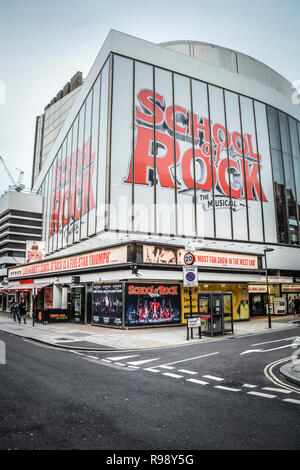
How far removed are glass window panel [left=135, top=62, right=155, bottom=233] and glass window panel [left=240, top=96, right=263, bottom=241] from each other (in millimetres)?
13498

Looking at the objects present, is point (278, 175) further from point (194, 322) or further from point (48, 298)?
point (48, 298)

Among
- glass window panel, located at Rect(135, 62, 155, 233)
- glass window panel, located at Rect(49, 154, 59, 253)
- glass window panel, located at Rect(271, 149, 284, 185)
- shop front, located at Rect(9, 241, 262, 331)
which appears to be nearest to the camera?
shop front, located at Rect(9, 241, 262, 331)

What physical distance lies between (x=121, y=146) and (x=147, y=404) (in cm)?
2638

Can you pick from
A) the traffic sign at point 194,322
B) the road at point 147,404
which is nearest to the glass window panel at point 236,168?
the traffic sign at point 194,322

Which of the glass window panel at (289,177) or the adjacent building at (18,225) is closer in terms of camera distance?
the glass window panel at (289,177)

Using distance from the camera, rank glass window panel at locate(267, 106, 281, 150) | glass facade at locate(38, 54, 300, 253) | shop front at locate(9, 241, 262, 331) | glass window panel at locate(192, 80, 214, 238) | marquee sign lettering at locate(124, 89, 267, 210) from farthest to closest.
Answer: glass window panel at locate(267, 106, 281, 150)
glass window panel at locate(192, 80, 214, 238)
marquee sign lettering at locate(124, 89, 267, 210)
glass facade at locate(38, 54, 300, 253)
shop front at locate(9, 241, 262, 331)

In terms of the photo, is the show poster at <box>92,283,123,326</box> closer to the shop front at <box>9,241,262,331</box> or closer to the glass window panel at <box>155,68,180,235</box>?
the shop front at <box>9,241,262,331</box>

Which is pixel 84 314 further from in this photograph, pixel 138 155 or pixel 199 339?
pixel 138 155

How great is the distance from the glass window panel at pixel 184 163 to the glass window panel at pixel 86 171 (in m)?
9.92

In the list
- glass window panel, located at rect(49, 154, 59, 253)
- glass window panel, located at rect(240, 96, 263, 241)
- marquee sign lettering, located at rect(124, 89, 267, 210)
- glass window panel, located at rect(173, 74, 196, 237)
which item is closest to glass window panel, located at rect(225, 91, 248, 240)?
marquee sign lettering, located at rect(124, 89, 267, 210)

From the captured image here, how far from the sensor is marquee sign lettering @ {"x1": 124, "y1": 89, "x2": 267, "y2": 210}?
3156 centimetres

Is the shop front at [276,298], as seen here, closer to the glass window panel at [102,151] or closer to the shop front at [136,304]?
the shop front at [136,304]

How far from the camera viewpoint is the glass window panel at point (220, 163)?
116 ft
